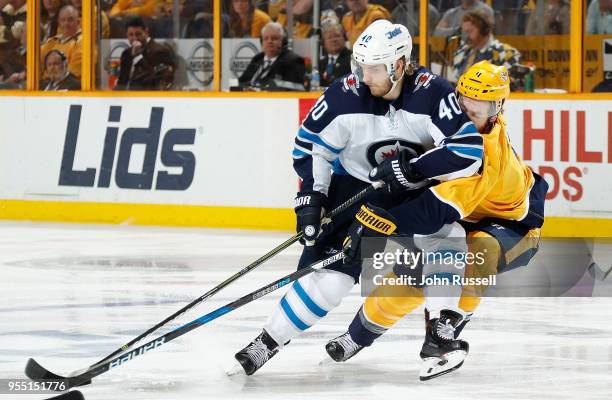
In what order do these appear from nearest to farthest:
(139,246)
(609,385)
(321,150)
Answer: (609,385)
(321,150)
(139,246)

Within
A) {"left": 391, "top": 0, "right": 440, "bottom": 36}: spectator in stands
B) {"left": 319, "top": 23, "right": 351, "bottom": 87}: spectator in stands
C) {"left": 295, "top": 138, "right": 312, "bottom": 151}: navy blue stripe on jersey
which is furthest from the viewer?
A: {"left": 319, "top": 23, "right": 351, "bottom": 87}: spectator in stands

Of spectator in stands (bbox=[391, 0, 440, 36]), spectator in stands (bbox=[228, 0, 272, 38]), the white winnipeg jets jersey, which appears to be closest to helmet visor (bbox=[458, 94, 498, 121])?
the white winnipeg jets jersey

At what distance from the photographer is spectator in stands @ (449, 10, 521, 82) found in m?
8.09

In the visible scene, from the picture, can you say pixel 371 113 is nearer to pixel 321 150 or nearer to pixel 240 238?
pixel 321 150

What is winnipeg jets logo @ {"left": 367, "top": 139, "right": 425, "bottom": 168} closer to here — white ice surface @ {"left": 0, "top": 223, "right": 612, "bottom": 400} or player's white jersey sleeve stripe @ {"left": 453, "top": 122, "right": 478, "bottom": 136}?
player's white jersey sleeve stripe @ {"left": 453, "top": 122, "right": 478, "bottom": 136}

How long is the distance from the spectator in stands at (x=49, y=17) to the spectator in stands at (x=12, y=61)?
0.15m

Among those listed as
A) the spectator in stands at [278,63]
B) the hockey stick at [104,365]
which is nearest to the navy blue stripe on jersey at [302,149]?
the hockey stick at [104,365]

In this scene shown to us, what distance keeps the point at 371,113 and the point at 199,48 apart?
4.98m

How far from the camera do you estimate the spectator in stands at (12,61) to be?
31.3 feet

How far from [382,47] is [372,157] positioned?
0.36 m

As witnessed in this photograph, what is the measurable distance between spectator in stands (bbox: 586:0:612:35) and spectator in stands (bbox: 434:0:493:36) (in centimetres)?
61

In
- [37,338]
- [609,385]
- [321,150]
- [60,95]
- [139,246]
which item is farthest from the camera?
[60,95]

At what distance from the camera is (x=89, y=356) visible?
444 centimetres

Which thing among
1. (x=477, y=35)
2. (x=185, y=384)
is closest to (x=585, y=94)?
(x=477, y=35)
